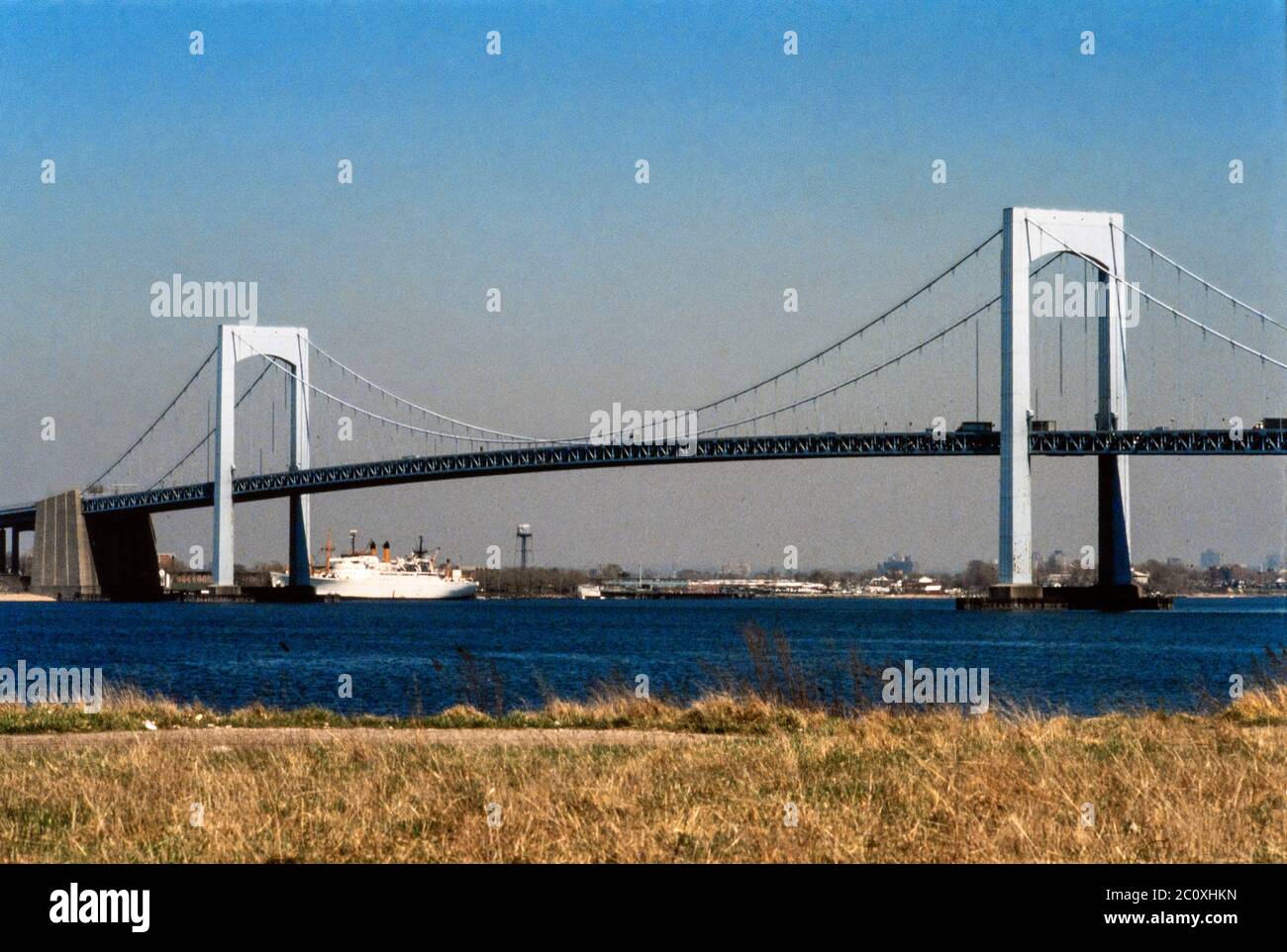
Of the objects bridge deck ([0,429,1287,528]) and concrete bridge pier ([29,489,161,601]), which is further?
concrete bridge pier ([29,489,161,601])

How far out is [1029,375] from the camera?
66125 mm

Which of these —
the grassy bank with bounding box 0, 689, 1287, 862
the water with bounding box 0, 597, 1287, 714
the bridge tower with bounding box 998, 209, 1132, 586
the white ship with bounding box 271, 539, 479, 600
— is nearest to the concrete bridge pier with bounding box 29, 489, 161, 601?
the white ship with bounding box 271, 539, 479, 600

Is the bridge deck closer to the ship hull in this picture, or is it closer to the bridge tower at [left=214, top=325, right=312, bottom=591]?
the bridge tower at [left=214, top=325, right=312, bottom=591]

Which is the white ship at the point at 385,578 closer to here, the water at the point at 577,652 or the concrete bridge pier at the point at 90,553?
the concrete bridge pier at the point at 90,553

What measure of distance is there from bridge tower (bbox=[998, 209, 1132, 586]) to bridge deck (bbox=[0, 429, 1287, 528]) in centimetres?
139

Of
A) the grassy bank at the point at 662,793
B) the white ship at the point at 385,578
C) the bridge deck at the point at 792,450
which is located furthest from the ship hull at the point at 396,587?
the grassy bank at the point at 662,793

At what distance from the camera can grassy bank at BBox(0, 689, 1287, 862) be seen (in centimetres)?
812

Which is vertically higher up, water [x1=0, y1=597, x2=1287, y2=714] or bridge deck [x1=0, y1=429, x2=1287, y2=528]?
bridge deck [x1=0, y1=429, x2=1287, y2=528]
